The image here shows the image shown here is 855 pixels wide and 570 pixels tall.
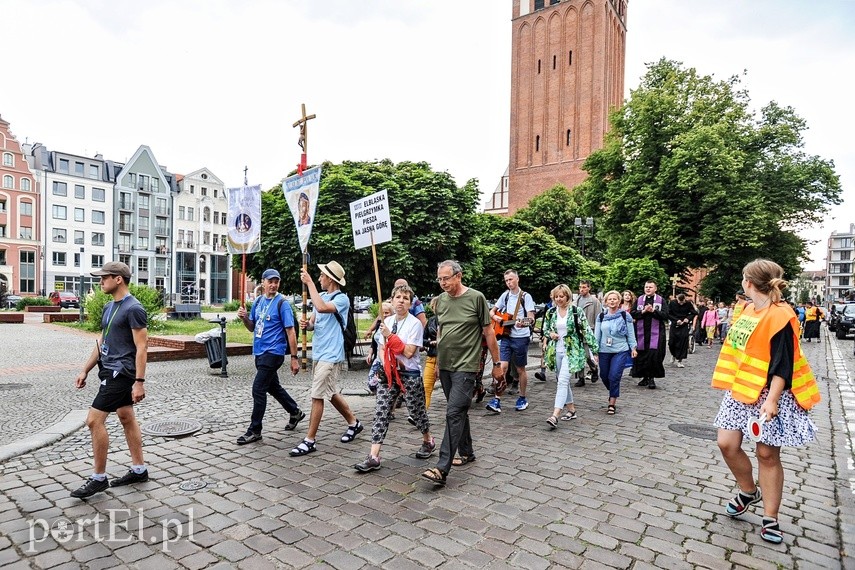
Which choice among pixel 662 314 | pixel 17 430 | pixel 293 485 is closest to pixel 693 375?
pixel 662 314

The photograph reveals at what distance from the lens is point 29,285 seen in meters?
58.4

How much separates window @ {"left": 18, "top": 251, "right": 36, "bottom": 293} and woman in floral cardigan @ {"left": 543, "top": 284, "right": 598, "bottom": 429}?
66.9 m

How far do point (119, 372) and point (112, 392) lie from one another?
0.17 m

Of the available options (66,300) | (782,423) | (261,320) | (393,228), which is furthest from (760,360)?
(66,300)

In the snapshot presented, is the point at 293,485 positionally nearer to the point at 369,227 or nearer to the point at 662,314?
the point at 369,227

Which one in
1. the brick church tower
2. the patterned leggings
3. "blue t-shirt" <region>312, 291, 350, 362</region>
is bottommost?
the patterned leggings

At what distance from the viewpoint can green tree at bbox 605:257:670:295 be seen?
21.5 metres

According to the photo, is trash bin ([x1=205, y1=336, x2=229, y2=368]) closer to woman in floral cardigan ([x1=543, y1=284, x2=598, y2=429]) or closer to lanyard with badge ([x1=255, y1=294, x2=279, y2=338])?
lanyard with badge ([x1=255, y1=294, x2=279, y2=338])

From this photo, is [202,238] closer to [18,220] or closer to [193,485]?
[18,220]

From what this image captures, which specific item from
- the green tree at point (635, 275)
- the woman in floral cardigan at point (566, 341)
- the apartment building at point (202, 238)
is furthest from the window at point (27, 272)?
the woman in floral cardigan at point (566, 341)

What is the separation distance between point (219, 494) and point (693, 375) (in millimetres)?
11292

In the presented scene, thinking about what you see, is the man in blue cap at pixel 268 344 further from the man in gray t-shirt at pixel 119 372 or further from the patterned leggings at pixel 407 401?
the man in gray t-shirt at pixel 119 372

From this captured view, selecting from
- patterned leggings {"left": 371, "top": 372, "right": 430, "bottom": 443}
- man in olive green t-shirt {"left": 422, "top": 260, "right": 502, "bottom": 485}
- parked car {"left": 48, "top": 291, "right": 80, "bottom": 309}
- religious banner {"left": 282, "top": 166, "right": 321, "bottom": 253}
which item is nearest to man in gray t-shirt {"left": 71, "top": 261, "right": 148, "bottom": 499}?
patterned leggings {"left": 371, "top": 372, "right": 430, "bottom": 443}

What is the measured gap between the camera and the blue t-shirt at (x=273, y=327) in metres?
5.89
